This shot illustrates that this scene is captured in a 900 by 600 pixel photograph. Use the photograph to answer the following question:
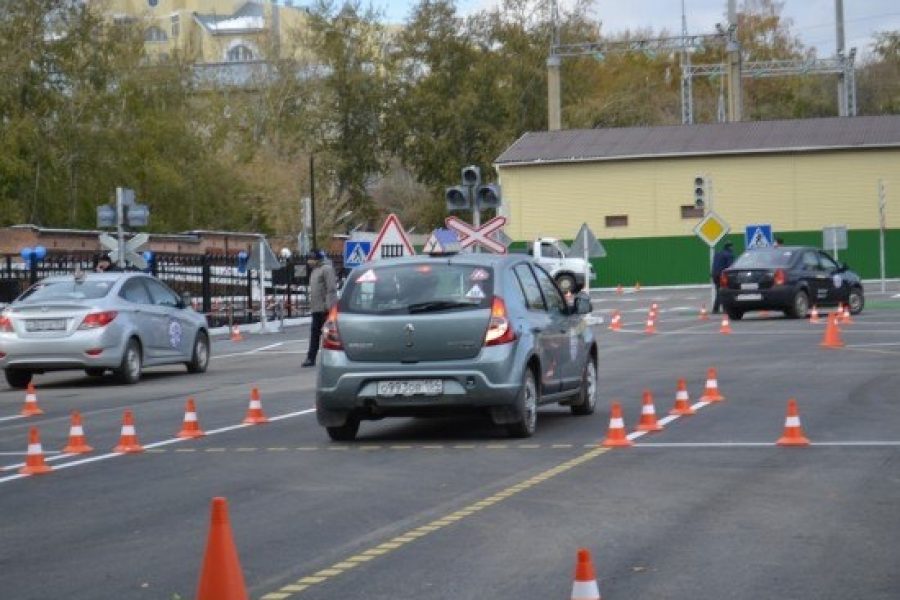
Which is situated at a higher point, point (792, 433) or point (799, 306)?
point (799, 306)

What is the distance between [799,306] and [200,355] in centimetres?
1553

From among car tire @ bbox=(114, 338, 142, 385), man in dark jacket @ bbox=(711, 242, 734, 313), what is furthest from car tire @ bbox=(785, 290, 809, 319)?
car tire @ bbox=(114, 338, 142, 385)

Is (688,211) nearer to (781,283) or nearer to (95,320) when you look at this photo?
(781,283)

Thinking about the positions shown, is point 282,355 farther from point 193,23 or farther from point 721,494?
point 193,23

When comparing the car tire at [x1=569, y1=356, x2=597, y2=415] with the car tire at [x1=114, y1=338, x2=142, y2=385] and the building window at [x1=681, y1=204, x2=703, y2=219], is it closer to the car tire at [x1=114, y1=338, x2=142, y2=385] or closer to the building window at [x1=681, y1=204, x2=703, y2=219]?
the car tire at [x1=114, y1=338, x2=142, y2=385]

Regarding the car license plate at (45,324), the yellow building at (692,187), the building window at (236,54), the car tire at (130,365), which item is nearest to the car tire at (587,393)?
the car tire at (130,365)

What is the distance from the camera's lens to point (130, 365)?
2548cm

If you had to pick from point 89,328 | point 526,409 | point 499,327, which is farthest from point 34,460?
point 89,328

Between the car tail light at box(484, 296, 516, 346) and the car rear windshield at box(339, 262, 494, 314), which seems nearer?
the car tail light at box(484, 296, 516, 346)

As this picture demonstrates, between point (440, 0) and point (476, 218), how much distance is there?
6613 cm

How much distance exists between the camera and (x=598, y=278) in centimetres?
7212

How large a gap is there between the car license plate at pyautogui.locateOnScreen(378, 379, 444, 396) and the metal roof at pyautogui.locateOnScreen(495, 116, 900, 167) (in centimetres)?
5531

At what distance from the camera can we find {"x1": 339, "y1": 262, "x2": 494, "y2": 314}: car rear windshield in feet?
51.5

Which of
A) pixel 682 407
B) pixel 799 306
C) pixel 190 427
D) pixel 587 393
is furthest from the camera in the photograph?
pixel 799 306
